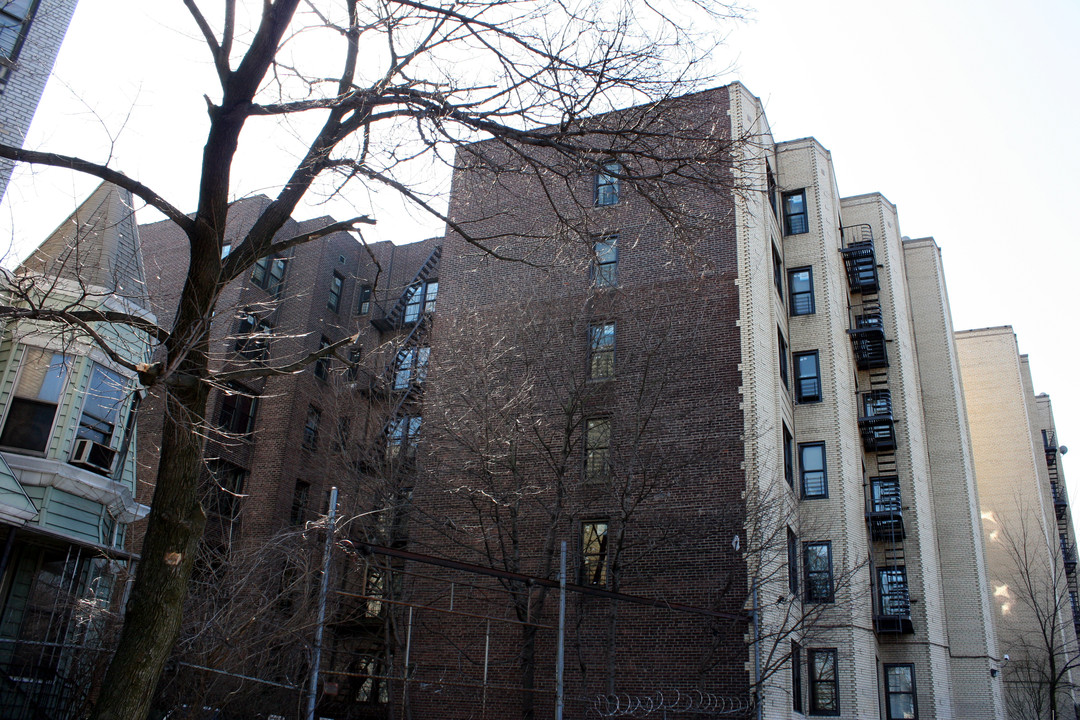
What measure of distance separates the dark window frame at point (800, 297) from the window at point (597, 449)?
9.02 metres

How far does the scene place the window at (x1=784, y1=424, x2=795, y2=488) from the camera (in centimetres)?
2412

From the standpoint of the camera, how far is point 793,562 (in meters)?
22.6

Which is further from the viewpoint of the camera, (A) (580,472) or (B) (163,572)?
(A) (580,472)

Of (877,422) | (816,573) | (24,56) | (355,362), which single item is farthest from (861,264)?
(24,56)

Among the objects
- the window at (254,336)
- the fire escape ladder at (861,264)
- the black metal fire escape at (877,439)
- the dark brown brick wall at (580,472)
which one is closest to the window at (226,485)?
the window at (254,336)

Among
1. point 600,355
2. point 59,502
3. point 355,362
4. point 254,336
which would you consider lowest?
point 59,502

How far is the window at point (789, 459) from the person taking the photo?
24.1 metres

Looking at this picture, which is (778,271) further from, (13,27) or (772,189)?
(13,27)

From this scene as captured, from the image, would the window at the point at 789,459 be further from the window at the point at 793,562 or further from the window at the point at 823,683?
the window at the point at 823,683

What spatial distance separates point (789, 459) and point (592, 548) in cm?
718

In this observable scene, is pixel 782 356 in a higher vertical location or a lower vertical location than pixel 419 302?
lower

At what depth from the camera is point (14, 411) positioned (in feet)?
51.8

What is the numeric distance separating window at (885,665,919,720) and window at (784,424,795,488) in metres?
8.30

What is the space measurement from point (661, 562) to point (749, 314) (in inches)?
266
